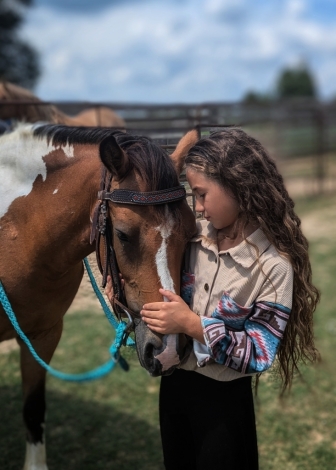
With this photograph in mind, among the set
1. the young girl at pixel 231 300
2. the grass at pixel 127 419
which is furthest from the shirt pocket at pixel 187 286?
the grass at pixel 127 419

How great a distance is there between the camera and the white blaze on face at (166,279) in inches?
60.9

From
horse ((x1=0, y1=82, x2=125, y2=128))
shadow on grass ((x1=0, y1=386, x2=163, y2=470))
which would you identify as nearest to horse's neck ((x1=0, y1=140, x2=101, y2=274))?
shadow on grass ((x1=0, y1=386, x2=163, y2=470))

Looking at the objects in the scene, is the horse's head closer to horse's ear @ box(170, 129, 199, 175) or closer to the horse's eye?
the horse's eye

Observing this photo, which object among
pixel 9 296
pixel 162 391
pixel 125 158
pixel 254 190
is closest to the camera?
pixel 254 190

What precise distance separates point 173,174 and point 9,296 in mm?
887

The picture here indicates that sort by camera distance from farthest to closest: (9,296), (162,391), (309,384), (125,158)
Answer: (309,384) → (9,296) → (162,391) → (125,158)

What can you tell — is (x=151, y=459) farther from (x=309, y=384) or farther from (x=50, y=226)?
(x=50, y=226)

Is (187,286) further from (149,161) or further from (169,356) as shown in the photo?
(149,161)

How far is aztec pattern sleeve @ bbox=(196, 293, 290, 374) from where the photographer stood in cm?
151

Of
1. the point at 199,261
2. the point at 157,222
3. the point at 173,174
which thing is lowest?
the point at 199,261

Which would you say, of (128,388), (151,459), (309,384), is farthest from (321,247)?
(151,459)

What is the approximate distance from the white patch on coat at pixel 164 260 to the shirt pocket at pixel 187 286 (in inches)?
5.2

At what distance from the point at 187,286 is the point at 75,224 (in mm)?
509

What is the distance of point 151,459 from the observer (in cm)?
286
